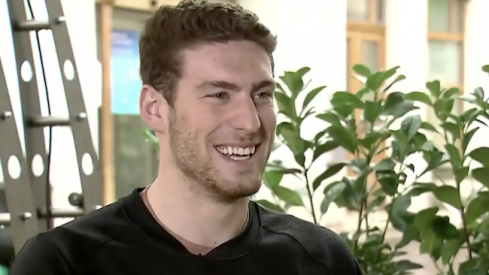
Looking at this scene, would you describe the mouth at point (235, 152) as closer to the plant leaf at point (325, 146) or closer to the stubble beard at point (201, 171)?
the stubble beard at point (201, 171)

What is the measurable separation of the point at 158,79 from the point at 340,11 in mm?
1597

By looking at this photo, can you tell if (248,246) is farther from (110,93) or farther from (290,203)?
(110,93)

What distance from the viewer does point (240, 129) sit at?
102 cm

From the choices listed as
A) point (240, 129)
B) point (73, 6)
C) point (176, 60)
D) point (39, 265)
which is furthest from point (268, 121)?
point (73, 6)

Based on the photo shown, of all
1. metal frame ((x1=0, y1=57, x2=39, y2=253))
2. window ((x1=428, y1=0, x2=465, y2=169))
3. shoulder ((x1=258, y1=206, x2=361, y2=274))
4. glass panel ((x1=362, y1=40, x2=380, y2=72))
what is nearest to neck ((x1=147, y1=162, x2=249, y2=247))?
shoulder ((x1=258, y1=206, x2=361, y2=274))

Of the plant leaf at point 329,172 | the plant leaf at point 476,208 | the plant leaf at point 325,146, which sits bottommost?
the plant leaf at point 476,208

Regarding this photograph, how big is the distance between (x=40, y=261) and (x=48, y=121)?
25.0 inches

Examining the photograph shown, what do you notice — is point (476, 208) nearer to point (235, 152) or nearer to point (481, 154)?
point (481, 154)

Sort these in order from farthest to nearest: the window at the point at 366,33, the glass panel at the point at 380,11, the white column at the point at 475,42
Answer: the white column at the point at 475,42, the glass panel at the point at 380,11, the window at the point at 366,33

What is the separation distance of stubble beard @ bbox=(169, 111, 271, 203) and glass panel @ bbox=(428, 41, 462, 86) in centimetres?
230

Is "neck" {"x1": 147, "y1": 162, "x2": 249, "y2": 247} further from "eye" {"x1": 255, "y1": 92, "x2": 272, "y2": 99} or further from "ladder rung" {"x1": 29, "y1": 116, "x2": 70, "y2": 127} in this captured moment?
"ladder rung" {"x1": 29, "y1": 116, "x2": 70, "y2": 127}

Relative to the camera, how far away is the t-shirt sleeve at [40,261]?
3.14 ft

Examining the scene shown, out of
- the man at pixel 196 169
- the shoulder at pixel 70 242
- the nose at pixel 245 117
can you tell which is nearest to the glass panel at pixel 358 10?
the man at pixel 196 169

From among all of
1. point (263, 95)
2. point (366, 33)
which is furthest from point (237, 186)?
point (366, 33)
